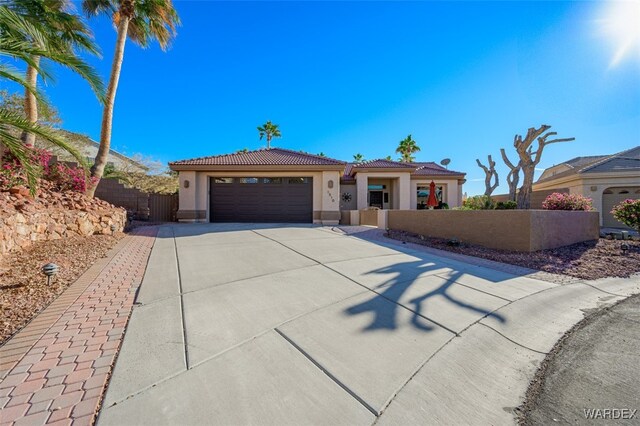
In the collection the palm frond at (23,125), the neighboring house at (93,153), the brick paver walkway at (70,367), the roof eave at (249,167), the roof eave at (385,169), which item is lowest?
the brick paver walkway at (70,367)

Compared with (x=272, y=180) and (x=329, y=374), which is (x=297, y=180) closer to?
(x=272, y=180)

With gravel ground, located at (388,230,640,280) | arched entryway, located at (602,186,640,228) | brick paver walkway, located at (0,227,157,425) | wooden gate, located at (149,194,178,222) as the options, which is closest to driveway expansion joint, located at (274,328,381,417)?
brick paver walkway, located at (0,227,157,425)

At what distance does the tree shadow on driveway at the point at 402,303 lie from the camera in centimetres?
308

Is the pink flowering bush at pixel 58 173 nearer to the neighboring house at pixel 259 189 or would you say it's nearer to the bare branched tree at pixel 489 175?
the neighboring house at pixel 259 189

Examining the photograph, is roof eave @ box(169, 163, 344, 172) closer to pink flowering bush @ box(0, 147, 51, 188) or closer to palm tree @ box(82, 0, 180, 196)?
palm tree @ box(82, 0, 180, 196)

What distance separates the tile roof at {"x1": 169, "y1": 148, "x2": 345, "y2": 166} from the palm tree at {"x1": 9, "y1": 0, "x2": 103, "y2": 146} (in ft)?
18.9

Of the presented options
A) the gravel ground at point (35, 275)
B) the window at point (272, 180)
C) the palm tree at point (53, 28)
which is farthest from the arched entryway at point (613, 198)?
the palm tree at point (53, 28)

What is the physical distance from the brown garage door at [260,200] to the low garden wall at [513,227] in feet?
22.0

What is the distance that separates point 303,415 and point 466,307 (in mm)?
2884

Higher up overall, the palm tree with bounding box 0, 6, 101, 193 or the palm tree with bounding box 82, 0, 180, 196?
the palm tree with bounding box 82, 0, 180, 196

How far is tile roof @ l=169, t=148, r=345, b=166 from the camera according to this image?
44.4 ft

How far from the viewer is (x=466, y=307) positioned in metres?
3.57

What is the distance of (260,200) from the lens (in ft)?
45.8

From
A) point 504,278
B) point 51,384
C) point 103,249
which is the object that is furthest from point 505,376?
point 103,249
